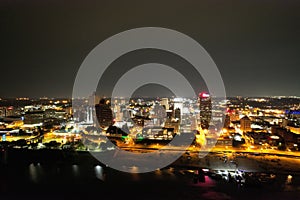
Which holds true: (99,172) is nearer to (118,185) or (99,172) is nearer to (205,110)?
Answer: (118,185)

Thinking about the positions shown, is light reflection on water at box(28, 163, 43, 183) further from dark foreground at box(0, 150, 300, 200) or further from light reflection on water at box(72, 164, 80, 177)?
light reflection on water at box(72, 164, 80, 177)

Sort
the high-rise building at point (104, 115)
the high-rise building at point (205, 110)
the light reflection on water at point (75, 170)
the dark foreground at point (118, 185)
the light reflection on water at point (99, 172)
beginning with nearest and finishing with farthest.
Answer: the dark foreground at point (118, 185), the light reflection on water at point (99, 172), the light reflection on water at point (75, 170), the high-rise building at point (205, 110), the high-rise building at point (104, 115)

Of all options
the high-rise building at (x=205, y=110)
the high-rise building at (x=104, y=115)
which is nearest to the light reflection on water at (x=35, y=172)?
the high-rise building at (x=104, y=115)

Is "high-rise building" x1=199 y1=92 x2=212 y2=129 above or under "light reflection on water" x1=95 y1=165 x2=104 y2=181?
above

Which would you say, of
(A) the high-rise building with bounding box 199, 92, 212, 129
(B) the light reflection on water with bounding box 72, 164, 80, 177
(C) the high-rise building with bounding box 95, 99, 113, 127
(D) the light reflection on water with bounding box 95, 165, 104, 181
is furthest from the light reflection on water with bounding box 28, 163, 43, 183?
(A) the high-rise building with bounding box 199, 92, 212, 129

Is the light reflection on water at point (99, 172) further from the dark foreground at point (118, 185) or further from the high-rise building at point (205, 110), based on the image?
the high-rise building at point (205, 110)

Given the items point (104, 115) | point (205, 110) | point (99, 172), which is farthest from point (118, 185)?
point (205, 110)

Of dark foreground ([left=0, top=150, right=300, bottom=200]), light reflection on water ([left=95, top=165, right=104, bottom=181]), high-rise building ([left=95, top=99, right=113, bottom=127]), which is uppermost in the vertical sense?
high-rise building ([left=95, top=99, right=113, bottom=127])

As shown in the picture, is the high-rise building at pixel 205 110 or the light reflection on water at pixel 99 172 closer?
the light reflection on water at pixel 99 172

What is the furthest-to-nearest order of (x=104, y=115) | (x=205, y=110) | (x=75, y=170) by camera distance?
(x=205, y=110) < (x=104, y=115) < (x=75, y=170)
